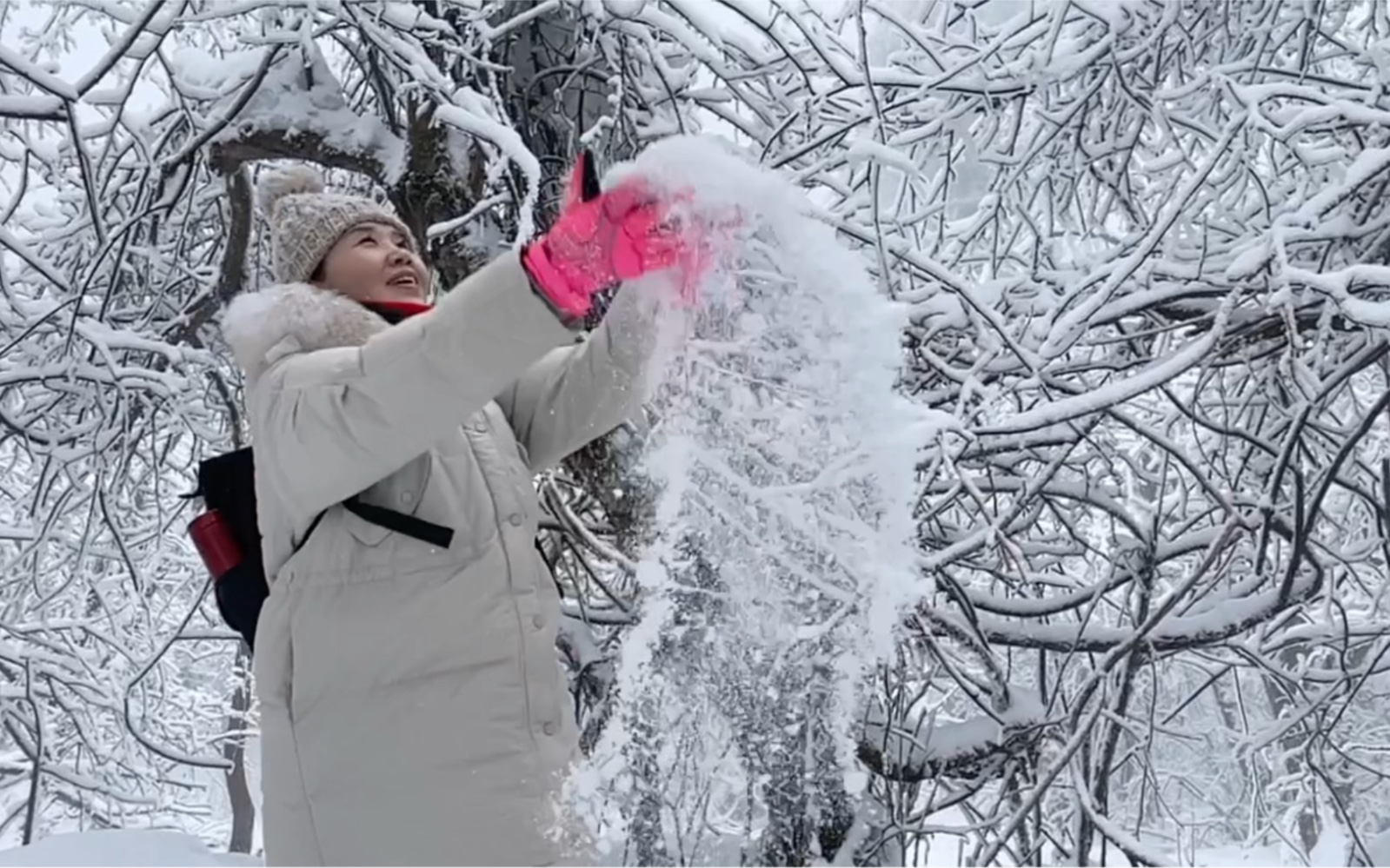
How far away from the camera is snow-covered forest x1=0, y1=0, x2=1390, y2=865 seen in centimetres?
204

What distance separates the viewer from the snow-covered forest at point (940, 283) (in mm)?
2041

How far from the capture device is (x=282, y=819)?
1.40 metres

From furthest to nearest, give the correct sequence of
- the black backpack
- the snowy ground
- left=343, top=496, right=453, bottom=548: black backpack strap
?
the snowy ground < the black backpack < left=343, top=496, right=453, bottom=548: black backpack strap

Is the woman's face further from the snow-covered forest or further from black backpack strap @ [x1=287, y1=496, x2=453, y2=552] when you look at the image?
black backpack strap @ [x1=287, y1=496, x2=453, y2=552]

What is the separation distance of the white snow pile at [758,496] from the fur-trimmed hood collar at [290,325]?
0.38 meters

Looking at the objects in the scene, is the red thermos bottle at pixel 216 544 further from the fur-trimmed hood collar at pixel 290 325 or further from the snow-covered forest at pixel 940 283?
the snow-covered forest at pixel 940 283

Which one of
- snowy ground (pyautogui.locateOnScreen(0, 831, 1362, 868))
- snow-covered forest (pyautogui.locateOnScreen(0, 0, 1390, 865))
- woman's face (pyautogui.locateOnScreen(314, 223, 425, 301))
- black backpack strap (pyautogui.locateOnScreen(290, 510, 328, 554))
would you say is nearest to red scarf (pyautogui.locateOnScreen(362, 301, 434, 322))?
woman's face (pyautogui.locateOnScreen(314, 223, 425, 301))

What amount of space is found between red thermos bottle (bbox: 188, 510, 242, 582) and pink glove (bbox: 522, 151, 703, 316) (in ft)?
1.93

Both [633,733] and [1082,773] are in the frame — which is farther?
[1082,773]

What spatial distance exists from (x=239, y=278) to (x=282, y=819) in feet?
6.74

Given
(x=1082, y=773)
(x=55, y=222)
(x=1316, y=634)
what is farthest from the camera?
(x=55, y=222)

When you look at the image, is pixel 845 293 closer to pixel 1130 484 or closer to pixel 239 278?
pixel 239 278

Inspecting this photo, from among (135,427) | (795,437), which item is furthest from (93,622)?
(795,437)

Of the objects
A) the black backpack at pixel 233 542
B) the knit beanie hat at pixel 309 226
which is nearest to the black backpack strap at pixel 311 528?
the black backpack at pixel 233 542
